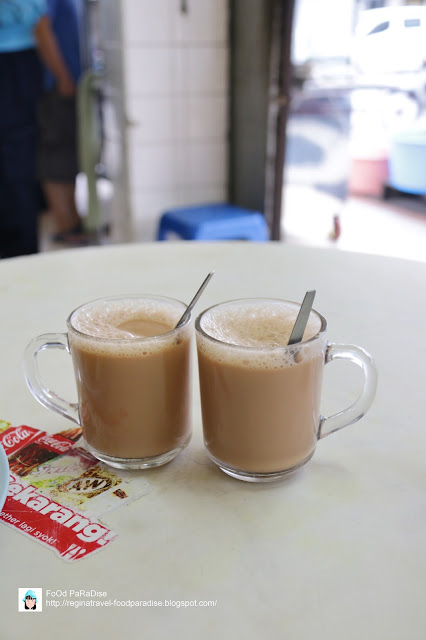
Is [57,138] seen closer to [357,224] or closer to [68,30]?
[68,30]

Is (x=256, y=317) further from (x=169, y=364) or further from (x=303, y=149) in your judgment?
(x=303, y=149)

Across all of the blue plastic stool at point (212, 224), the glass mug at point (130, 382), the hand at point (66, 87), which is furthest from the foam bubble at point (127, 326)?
the hand at point (66, 87)

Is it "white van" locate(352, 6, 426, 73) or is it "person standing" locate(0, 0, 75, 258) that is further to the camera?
"person standing" locate(0, 0, 75, 258)

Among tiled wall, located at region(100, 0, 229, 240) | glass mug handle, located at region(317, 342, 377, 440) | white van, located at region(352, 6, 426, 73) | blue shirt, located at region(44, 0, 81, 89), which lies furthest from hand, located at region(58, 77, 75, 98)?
glass mug handle, located at region(317, 342, 377, 440)

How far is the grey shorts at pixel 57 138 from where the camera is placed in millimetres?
3691

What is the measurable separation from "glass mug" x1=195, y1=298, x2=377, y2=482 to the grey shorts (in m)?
3.47

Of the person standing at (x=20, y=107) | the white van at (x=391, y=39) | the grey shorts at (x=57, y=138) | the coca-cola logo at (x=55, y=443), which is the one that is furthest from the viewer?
the grey shorts at (x=57, y=138)

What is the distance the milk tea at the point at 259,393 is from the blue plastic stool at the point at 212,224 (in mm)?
2007

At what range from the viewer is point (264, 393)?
536mm

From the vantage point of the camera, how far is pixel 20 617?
435 millimetres

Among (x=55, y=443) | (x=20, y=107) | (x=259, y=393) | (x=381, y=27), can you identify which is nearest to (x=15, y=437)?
(x=55, y=443)

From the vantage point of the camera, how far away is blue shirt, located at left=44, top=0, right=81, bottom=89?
335 cm

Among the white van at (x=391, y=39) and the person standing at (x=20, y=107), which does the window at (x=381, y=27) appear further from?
the person standing at (x=20, y=107)

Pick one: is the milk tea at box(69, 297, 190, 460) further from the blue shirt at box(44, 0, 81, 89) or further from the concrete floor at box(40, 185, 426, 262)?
the blue shirt at box(44, 0, 81, 89)
